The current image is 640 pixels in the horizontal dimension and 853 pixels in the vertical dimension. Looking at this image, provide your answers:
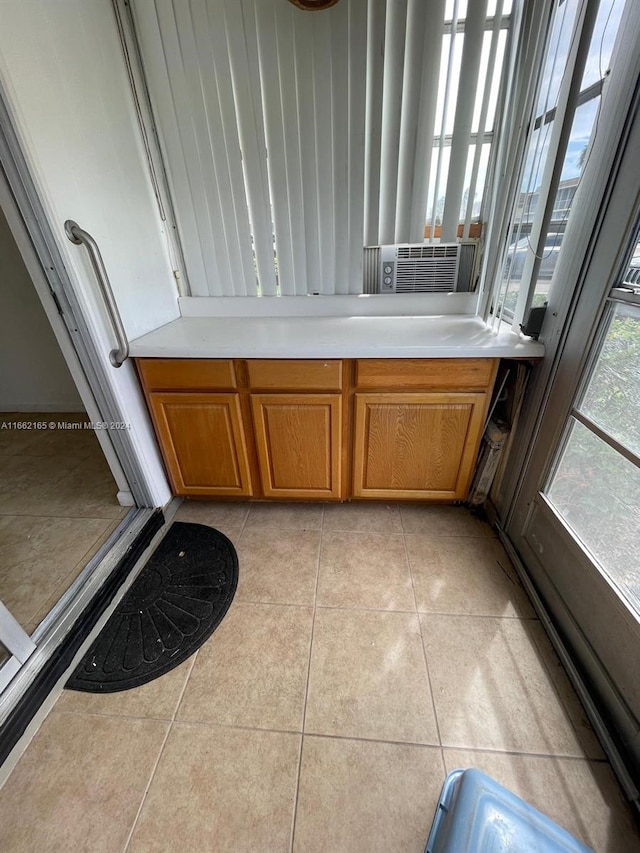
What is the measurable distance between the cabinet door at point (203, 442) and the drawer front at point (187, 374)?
4 centimetres

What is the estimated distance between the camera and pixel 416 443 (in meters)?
1.50

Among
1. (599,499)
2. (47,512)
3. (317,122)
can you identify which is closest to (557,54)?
(317,122)

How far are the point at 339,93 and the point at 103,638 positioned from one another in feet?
7.80

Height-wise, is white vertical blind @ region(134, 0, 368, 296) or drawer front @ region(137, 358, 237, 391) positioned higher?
white vertical blind @ region(134, 0, 368, 296)

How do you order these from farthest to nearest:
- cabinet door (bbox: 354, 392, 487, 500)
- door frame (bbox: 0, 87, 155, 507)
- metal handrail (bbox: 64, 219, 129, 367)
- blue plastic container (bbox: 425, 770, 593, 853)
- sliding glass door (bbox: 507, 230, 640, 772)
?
cabinet door (bbox: 354, 392, 487, 500) < metal handrail (bbox: 64, 219, 129, 367) < door frame (bbox: 0, 87, 155, 507) < sliding glass door (bbox: 507, 230, 640, 772) < blue plastic container (bbox: 425, 770, 593, 853)

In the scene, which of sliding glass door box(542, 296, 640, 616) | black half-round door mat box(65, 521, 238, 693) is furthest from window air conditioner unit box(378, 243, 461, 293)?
black half-round door mat box(65, 521, 238, 693)

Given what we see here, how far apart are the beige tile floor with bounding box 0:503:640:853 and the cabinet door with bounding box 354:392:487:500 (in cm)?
40

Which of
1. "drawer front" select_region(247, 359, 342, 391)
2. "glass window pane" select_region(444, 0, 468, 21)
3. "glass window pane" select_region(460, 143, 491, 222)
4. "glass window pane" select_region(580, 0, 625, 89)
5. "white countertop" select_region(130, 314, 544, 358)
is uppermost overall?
"glass window pane" select_region(444, 0, 468, 21)

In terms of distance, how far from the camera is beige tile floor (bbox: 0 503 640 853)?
819mm

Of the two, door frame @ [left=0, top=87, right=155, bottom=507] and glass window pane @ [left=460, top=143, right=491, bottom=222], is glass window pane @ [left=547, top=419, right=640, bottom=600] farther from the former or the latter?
door frame @ [left=0, top=87, right=155, bottom=507]

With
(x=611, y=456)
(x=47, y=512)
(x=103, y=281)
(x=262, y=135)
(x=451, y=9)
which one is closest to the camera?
(x=611, y=456)

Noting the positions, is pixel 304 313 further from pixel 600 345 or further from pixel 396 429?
pixel 600 345

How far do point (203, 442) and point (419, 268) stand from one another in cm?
139

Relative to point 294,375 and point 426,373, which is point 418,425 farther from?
point 294,375
